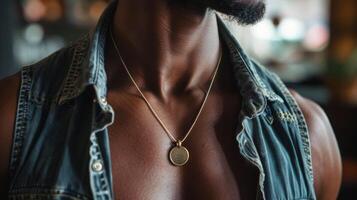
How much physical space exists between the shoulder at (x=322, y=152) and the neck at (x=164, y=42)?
27 centimetres

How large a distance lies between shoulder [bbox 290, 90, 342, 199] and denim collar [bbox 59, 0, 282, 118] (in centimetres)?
11

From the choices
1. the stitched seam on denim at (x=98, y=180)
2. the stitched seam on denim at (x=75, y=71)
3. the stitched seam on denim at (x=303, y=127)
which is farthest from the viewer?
the stitched seam on denim at (x=303, y=127)

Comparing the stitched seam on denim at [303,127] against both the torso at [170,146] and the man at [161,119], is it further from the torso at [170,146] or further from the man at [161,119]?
the torso at [170,146]

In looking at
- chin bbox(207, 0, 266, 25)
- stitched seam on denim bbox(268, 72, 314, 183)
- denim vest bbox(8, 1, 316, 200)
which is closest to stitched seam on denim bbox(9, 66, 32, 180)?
denim vest bbox(8, 1, 316, 200)

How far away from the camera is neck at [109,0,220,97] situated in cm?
141

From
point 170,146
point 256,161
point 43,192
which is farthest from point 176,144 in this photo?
point 43,192

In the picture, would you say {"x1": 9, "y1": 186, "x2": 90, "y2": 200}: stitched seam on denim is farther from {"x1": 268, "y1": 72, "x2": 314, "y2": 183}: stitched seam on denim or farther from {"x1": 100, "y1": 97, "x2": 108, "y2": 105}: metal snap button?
{"x1": 268, "y1": 72, "x2": 314, "y2": 183}: stitched seam on denim

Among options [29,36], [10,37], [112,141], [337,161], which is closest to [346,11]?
[29,36]

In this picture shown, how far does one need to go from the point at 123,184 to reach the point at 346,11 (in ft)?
17.0

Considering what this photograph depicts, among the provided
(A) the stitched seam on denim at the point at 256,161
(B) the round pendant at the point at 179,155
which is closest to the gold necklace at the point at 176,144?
(B) the round pendant at the point at 179,155

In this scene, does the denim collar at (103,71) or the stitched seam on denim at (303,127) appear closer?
the denim collar at (103,71)

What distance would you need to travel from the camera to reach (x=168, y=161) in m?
1.32

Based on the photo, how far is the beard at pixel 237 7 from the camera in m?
1.36

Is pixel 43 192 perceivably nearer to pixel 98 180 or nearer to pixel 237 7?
pixel 98 180
